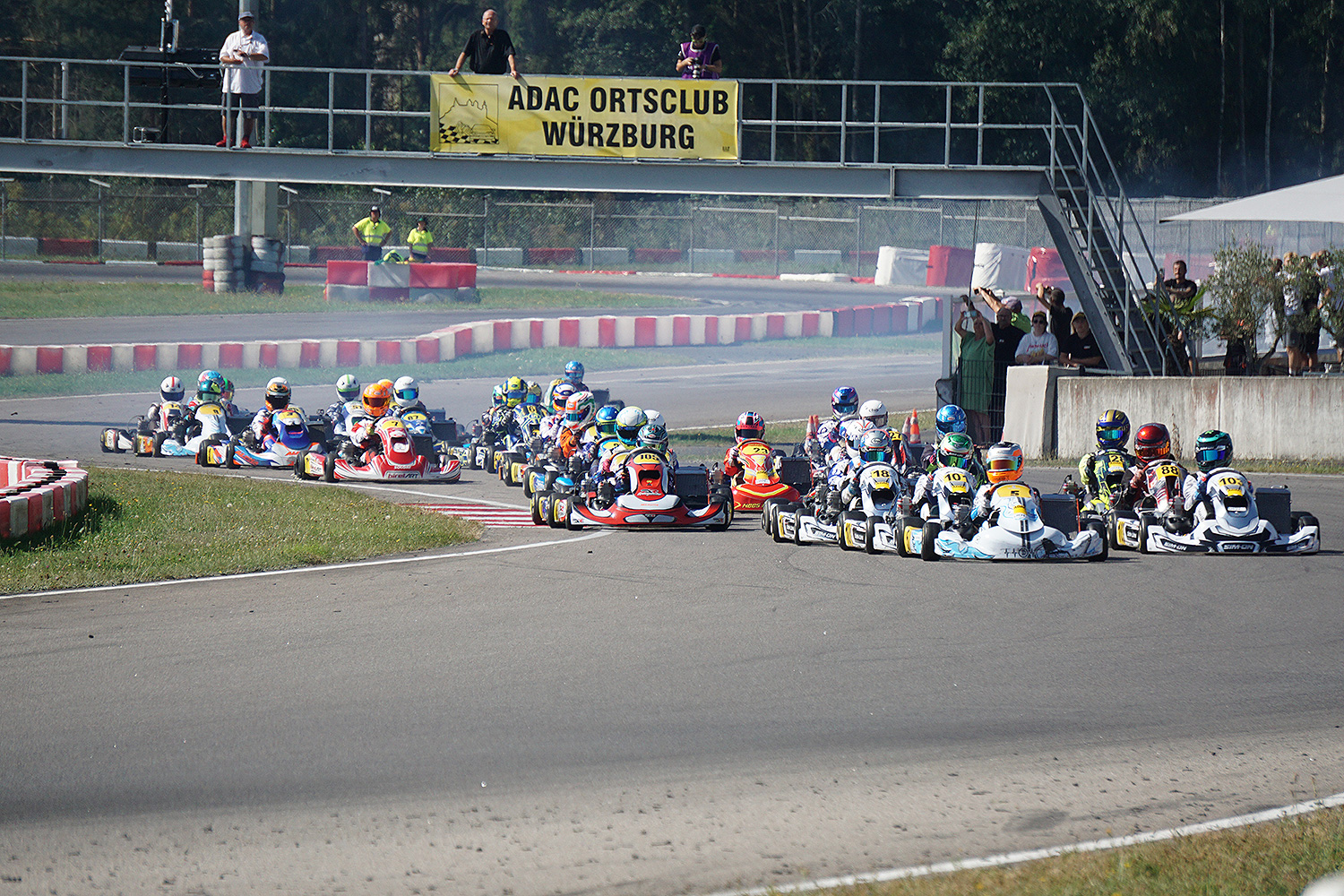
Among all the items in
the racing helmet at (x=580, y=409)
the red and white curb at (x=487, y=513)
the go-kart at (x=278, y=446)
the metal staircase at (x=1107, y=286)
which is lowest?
the red and white curb at (x=487, y=513)

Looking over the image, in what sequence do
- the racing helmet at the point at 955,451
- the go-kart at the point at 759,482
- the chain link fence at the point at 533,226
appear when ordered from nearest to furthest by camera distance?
1. the racing helmet at the point at 955,451
2. the go-kart at the point at 759,482
3. the chain link fence at the point at 533,226

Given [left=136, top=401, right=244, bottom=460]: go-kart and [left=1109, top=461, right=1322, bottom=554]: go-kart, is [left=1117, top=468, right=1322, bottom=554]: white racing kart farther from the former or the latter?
[left=136, top=401, right=244, bottom=460]: go-kart

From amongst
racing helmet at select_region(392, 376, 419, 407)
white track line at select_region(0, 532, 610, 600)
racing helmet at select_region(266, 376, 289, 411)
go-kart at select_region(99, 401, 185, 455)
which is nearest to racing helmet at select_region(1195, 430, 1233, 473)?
white track line at select_region(0, 532, 610, 600)

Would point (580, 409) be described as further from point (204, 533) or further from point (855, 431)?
point (204, 533)

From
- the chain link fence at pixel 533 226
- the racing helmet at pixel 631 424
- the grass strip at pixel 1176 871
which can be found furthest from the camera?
the chain link fence at pixel 533 226

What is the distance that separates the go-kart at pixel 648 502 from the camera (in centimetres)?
1301

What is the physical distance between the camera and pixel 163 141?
20.5 m

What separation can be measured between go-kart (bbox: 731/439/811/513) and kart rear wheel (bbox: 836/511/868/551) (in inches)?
94.7

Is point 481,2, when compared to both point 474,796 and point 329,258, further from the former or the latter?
point 474,796

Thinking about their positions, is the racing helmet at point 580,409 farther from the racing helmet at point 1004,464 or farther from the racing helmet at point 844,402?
the racing helmet at point 1004,464

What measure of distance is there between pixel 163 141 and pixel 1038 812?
17.5m

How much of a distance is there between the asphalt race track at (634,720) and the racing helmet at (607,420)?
383 centimetres

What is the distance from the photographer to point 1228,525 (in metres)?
11.5

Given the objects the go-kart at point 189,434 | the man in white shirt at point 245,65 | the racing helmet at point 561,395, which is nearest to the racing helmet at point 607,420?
the racing helmet at point 561,395
